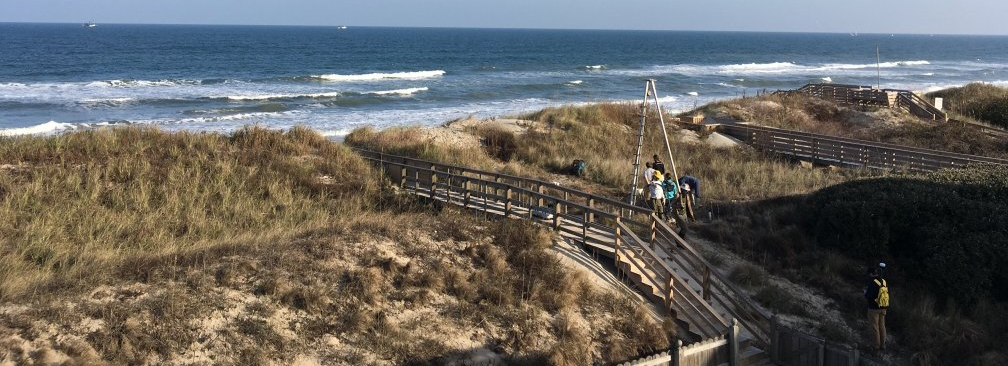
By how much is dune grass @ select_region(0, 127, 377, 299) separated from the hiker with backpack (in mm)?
8816

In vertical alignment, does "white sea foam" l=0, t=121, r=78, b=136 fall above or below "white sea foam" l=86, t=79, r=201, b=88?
below

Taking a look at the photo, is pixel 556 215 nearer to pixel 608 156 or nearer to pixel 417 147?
pixel 417 147

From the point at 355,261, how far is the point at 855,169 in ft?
58.5

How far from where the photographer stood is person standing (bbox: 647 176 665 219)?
16562mm

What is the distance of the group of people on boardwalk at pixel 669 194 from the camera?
16.7 meters

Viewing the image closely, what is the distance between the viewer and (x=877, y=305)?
11.6m

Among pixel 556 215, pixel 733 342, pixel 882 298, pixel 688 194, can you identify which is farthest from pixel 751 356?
pixel 688 194

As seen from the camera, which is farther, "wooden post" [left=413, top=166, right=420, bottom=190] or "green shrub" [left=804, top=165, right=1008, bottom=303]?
"wooden post" [left=413, top=166, right=420, bottom=190]

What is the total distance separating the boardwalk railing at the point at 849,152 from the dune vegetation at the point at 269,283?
1488 centimetres

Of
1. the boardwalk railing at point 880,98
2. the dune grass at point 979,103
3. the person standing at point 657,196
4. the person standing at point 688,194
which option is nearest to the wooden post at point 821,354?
the person standing at point 657,196

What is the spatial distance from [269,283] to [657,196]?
848 centimetres

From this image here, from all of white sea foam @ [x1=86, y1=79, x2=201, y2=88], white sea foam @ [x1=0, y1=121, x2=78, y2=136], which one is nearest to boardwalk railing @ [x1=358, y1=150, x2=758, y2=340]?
white sea foam @ [x1=0, y1=121, x2=78, y2=136]

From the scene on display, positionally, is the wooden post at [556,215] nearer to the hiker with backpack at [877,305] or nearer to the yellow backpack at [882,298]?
the hiker with backpack at [877,305]

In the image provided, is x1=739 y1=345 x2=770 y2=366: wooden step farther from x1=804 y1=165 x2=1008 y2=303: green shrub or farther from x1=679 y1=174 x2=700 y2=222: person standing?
x1=679 y1=174 x2=700 y2=222: person standing
